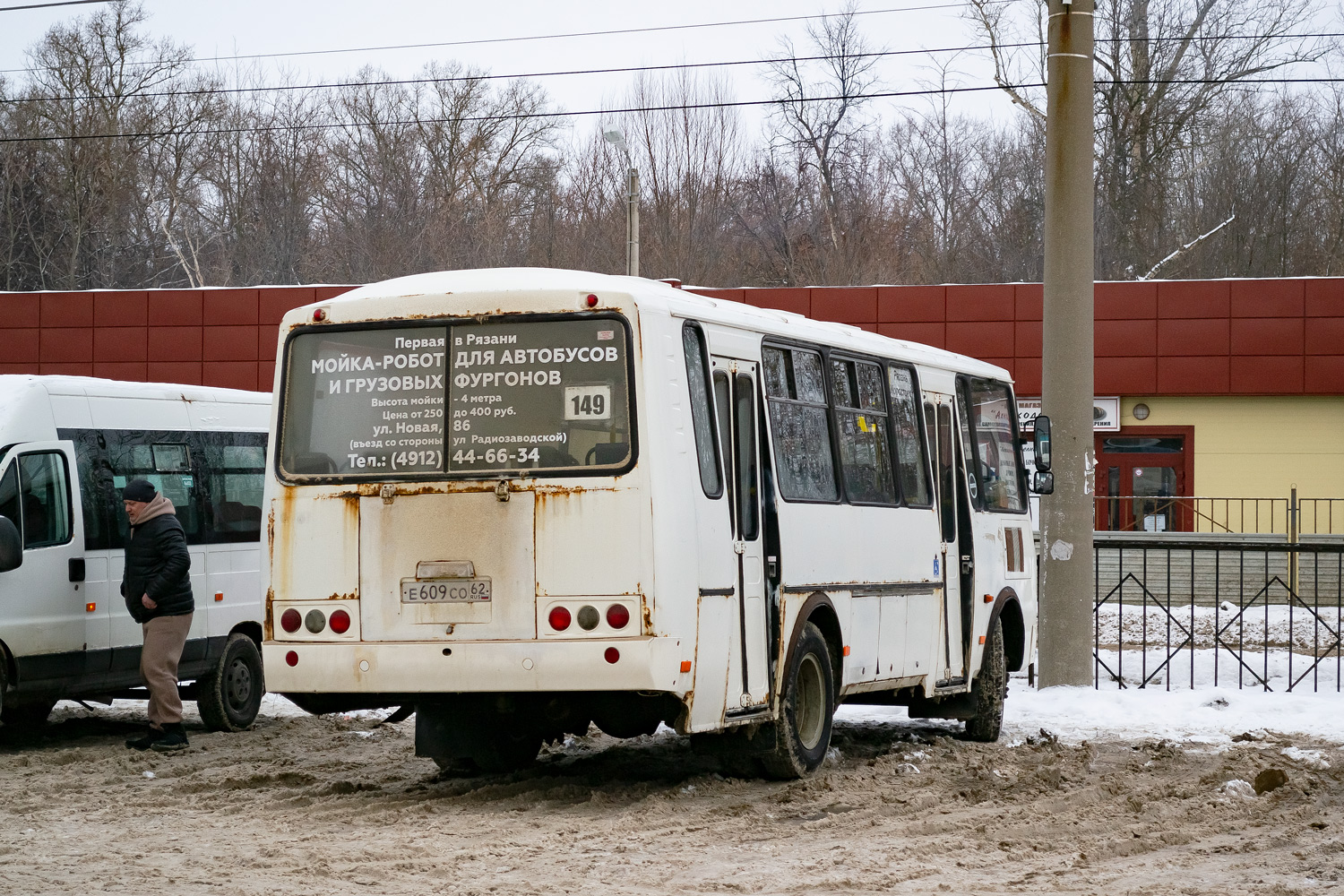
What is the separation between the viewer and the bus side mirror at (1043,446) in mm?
12852

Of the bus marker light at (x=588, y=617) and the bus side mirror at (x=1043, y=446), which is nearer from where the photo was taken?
the bus marker light at (x=588, y=617)

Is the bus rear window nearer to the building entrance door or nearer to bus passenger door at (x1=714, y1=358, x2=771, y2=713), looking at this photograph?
bus passenger door at (x1=714, y1=358, x2=771, y2=713)

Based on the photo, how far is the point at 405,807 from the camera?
27.5 ft

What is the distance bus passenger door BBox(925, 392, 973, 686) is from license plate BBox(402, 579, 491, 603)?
4372 millimetres

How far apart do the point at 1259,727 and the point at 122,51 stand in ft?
150

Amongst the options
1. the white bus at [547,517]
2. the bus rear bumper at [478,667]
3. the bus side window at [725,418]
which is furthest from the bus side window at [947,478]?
the bus rear bumper at [478,667]

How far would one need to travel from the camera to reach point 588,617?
795cm

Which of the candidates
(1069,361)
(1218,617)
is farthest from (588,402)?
(1218,617)

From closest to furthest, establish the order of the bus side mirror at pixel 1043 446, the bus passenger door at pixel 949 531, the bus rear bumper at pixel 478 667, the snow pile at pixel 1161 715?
1. the bus rear bumper at pixel 478 667
2. the bus passenger door at pixel 949 531
3. the snow pile at pixel 1161 715
4. the bus side mirror at pixel 1043 446

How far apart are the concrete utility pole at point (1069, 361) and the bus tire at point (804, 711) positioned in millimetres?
4643

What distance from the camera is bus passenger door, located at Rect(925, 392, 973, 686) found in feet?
37.7

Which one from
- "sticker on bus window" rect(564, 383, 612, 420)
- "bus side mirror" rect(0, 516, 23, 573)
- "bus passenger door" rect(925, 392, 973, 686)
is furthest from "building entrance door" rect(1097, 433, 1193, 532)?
"sticker on bus window" rect(564, 383, 612, 420)

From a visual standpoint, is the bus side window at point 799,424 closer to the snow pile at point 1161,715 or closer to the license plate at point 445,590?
the license plate at point 445,590

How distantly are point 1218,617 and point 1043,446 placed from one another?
138 inches
